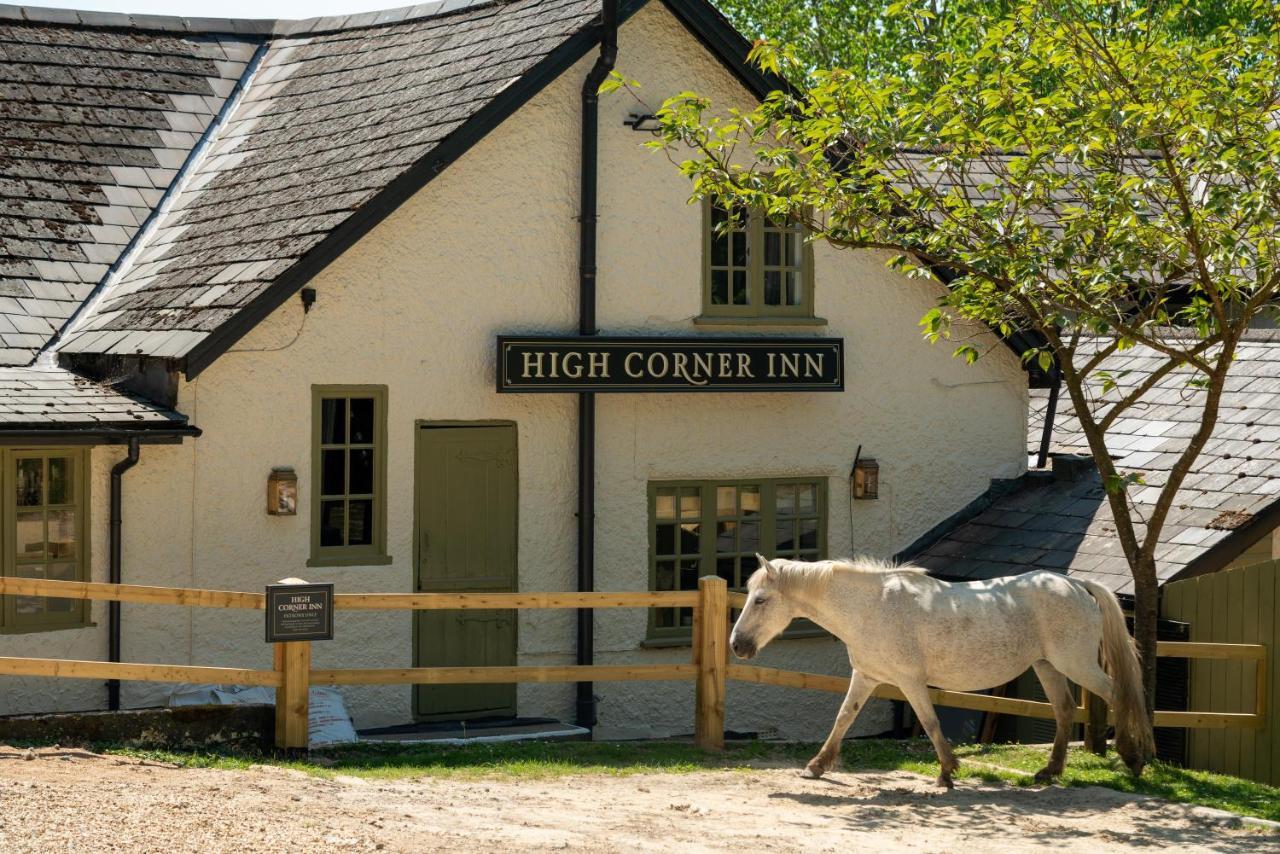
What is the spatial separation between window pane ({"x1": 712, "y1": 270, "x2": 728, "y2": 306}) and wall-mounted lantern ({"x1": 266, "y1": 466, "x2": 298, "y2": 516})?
4333mm

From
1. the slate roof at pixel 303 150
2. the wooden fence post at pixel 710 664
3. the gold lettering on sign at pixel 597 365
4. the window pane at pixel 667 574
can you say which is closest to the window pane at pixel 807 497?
the window pane at pixel 667 574

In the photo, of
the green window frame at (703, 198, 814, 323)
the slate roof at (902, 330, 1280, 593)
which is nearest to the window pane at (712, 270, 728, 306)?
the green window frame at (703, 198, 814, 323)

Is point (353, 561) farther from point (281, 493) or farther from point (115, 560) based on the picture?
point (115, 560)

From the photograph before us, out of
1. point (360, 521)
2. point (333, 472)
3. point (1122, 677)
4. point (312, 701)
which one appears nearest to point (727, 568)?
point (360, 521)

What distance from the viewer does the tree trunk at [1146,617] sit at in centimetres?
1185

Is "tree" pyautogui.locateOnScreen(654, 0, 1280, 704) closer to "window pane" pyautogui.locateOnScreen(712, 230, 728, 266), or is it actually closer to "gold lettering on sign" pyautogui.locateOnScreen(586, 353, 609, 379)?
"gold lettering on sign" pyautogui.locateOnScreen(586, 353, 609, 379)

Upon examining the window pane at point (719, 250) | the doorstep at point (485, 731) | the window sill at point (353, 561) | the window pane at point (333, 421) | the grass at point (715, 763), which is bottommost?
the doorstep at point (485, 731)

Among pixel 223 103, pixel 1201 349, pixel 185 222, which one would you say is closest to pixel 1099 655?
pixel 1201 349

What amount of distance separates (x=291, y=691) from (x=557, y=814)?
2576 millimetres

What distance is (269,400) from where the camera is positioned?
539 inches

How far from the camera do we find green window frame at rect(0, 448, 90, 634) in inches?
503

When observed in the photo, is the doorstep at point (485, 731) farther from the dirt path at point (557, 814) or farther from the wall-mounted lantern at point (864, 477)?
the wall-mounted lantern at point (864, 477)

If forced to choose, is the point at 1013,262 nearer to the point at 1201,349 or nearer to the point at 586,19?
the point at 1201,349

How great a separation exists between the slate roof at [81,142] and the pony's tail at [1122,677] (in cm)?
889
